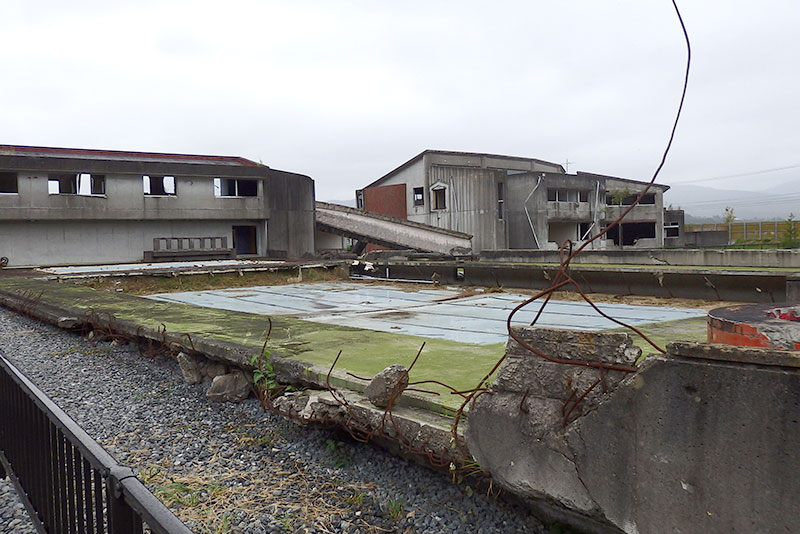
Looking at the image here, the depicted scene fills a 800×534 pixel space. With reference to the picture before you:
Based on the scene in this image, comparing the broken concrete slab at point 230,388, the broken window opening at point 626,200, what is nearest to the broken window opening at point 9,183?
the broken concrete slab at point 230,388

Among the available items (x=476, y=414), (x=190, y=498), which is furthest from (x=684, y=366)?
(x=190, y=498)

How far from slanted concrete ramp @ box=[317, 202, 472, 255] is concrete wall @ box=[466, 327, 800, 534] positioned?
19.3m

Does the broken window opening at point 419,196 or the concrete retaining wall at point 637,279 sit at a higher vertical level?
the broken window opening at point 419,196

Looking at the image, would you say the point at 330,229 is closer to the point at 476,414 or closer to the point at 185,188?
the point at 185,188

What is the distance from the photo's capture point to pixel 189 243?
23859mm

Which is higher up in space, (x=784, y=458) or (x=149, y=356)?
(x=784, y=458)

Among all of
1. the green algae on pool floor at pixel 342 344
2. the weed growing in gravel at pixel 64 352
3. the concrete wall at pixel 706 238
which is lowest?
the weed growing in gravel at pixel 64 352

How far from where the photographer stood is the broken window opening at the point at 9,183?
827 inches

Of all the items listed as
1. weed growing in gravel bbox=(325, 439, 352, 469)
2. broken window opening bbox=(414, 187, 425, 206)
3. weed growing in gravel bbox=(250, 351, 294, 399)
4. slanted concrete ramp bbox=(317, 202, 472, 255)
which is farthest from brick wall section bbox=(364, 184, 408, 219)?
weed growing in gravel bbox=(325, 439, 352, 469)

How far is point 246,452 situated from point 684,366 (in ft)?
9.71

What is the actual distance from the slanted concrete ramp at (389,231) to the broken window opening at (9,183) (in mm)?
11489

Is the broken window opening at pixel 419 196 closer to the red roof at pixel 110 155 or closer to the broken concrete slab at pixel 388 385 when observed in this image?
the red roof at pixel 110 155

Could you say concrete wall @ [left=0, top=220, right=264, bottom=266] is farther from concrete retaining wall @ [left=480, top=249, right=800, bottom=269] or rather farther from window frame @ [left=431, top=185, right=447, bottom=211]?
concrete retaining wall @ [left=480, top=249, right=800, bottom=269]

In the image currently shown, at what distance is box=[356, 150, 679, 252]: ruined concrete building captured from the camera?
28.7 meters
